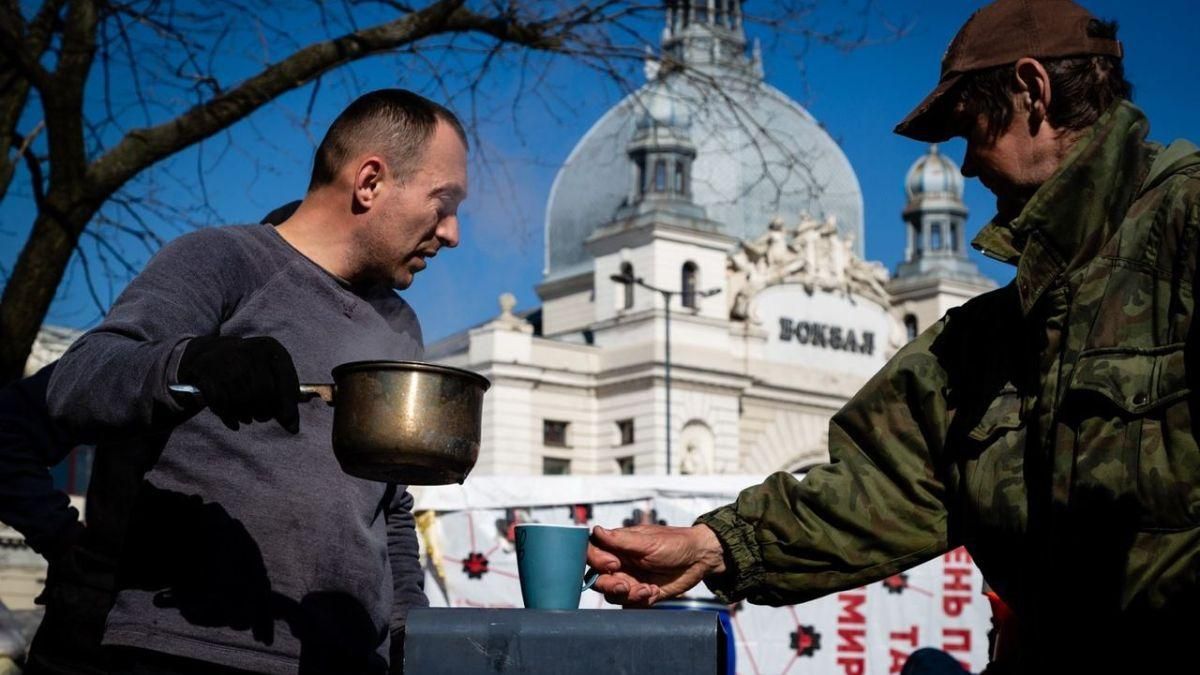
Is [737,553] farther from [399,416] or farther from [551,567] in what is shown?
[399,416]

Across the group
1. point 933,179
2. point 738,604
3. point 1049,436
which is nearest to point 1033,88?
point 1049,436

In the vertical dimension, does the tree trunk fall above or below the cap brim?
above

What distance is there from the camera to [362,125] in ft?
9.75

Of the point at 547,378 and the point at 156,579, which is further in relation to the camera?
the point at 547,378

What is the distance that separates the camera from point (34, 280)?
6.44 m

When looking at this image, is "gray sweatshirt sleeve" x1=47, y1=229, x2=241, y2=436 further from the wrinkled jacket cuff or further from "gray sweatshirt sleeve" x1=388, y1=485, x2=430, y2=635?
the wrinkled jacket cuff

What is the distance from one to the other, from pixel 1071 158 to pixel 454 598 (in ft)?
30.3

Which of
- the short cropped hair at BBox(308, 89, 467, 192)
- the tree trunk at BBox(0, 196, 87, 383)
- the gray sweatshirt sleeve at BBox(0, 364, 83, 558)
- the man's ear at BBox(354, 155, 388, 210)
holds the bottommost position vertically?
the gray sweatshirt sleeve at BBox(0, 364, 83, 558)

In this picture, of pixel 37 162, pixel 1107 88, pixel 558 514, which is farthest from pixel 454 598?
pixel 1107 88

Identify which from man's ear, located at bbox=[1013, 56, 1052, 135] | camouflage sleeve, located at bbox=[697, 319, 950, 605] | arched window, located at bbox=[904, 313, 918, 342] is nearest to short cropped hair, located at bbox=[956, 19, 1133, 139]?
man's ear, located at bbox=[1013, 56, 1052, 135]

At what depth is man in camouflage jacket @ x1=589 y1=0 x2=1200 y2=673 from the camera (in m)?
2.15

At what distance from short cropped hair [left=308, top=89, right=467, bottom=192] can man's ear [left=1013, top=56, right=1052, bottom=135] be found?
101 centimetres

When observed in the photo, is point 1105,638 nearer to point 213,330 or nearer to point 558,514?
point 213,330

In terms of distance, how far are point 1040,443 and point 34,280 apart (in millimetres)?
4961
